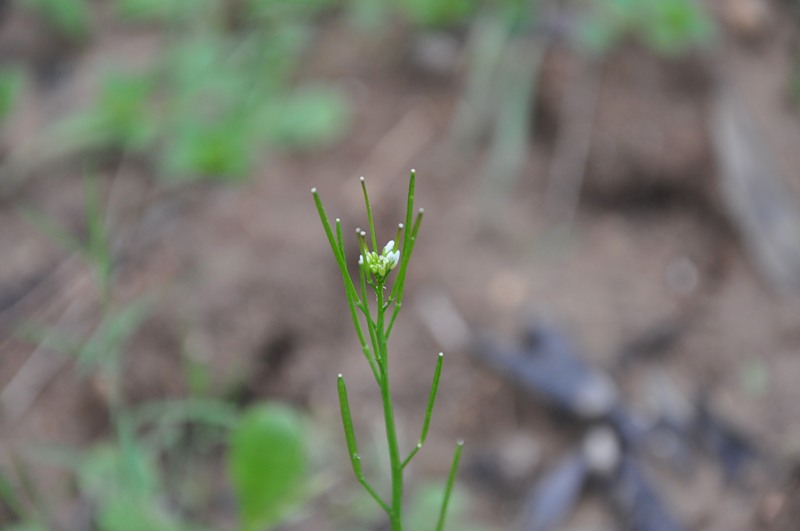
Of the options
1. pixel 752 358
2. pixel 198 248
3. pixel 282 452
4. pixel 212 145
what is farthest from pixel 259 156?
pixel 752 358

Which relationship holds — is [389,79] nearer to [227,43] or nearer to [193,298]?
[227,43]

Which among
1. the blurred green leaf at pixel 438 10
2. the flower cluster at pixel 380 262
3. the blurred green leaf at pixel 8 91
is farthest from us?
the blurred green leaf at pixel 438 10

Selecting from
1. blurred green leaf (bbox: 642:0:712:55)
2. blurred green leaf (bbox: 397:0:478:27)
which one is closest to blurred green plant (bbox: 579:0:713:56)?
blurred green leaf (bbox: 642:0:712:55)

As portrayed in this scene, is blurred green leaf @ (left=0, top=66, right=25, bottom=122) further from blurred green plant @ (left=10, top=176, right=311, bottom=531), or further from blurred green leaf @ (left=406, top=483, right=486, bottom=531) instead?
blurred green leaf @ (left=406, top=483, right=486, bottom=531)

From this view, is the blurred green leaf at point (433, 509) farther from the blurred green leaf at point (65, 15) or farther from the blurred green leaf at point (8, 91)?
the blurred green leaf at point (65, 15)

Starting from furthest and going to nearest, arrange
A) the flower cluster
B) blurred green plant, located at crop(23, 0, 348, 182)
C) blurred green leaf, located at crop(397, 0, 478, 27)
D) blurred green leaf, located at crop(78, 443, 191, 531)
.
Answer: blurred green leaf, located at crop(397, 0, 478, 27) → blurred green plant, located at crop(23, 0, 348, 182) → blurred green leaf, located at crop(78, 443, 191, 531) → the flower cluster

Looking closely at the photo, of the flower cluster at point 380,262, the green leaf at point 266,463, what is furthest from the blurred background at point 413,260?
the flower cluster at point 380,262

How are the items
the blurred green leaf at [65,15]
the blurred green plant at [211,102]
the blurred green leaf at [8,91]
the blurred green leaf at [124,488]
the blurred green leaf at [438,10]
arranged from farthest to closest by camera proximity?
the blurred green leaf at [65,15] → the blurred green leaf at [438,10] → the blurred green leaf at [8,91] → the blurred green plant at [211,102] → the blurred green leaf at [124,488]

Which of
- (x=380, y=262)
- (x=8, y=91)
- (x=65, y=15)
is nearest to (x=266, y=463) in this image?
(x=380, y=262)
